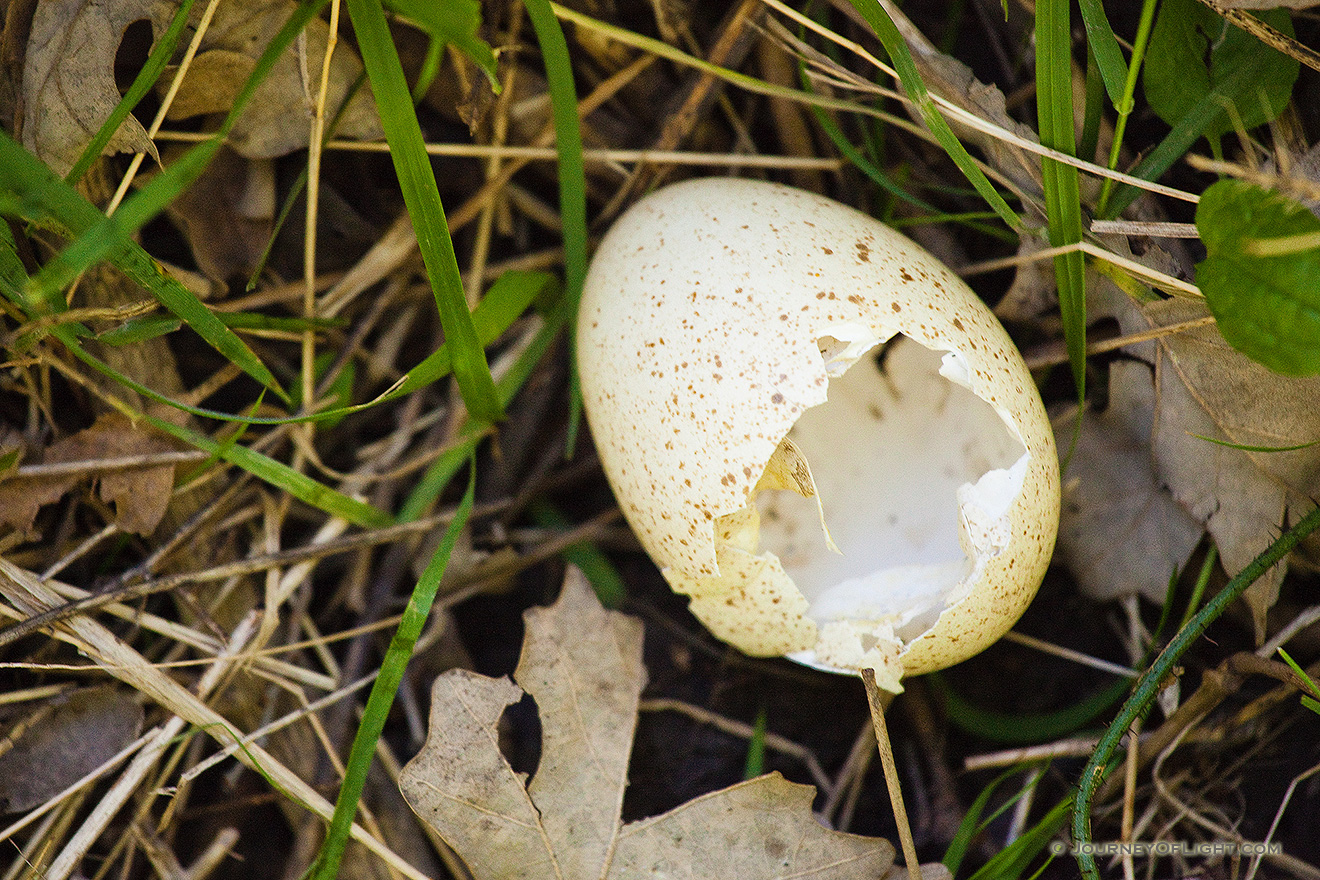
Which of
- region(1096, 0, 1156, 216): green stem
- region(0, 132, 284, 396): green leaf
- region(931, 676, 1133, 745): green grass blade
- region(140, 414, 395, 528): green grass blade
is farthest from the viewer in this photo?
region(931, 676, 1133, 745): green grass blade

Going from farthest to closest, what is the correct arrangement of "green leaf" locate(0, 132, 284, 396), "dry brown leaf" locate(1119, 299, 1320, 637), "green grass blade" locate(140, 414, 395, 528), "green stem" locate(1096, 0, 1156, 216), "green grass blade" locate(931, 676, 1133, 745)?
1. "green grass blade" locate(931, 676, 1133, 745)
2. "green grass blade" locate(140, 414, 395, 528)
3. "dry brown leaf" locate(1119, 299, 1320, 637)
4. "green stem" locate(1096, 0, 1156, 216)
5. "green leaf" locate(0, 132, 284, 396)

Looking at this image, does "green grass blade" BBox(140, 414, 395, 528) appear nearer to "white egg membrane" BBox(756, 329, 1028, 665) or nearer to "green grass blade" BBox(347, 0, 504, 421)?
"green grass blade" BBox(347, 0, 504, 421)

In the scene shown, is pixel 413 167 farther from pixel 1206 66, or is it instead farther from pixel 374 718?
pixel 1206 66

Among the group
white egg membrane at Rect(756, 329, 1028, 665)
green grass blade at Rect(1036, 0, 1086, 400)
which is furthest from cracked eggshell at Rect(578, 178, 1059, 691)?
green grass blade at Rect(1036, 0, 1086, 400)

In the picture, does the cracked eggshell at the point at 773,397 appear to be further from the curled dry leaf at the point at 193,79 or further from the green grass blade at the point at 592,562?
the curled dry leaf at the point at 193,79

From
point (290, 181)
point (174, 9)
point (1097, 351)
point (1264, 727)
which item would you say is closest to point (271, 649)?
point (290, 181)

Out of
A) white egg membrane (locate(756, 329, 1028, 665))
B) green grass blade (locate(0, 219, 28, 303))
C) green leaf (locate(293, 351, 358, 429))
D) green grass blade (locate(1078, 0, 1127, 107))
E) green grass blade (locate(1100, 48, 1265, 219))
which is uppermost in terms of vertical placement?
green grass blade (locate(1078, 0, 1127, 107))

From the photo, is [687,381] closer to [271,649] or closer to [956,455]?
[956,455]
